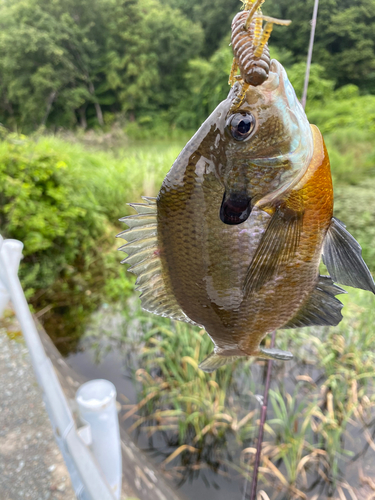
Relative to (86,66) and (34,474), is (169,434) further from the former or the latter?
(86,66)

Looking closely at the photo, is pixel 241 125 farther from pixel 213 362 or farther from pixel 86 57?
pixel 86 57

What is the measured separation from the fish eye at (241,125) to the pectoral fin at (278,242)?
16cm

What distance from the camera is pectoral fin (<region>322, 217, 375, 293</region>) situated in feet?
1.92

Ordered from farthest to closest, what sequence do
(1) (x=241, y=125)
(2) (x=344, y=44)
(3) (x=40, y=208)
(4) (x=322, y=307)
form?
(2) (x=344, y=44) → (3) (x=40, y=208) → (4) (x=322, y=307) → (1) (x=241, y=125)

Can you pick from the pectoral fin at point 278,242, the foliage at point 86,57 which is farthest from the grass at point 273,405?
the foliage at point 86,57

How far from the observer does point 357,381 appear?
116 inches

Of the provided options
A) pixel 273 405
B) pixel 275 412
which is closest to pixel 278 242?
pixel 273 405

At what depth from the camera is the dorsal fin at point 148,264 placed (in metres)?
0.72

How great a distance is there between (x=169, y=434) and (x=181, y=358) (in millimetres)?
724

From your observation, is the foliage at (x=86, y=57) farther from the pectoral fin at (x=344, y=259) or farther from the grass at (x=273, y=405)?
the pectoral fin at (x=344, y=259)

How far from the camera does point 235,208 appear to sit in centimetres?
61

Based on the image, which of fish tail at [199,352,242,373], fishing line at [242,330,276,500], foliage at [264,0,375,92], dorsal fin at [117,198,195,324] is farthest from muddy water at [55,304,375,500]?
foliage at [264,0,375,92]

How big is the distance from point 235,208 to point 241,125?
157 mm

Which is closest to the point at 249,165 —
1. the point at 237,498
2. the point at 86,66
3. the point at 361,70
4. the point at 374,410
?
the point at 237,498
